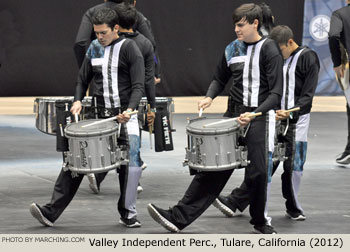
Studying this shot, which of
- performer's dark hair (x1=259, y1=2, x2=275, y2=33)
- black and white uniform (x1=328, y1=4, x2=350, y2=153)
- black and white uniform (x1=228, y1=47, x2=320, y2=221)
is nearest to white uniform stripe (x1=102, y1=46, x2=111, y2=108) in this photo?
black and white uniform (x1=228, y1=47, x2=320, y2=221)

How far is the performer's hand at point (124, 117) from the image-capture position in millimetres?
7004

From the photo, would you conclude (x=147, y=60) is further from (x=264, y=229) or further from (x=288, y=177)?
(x=264, y=229)

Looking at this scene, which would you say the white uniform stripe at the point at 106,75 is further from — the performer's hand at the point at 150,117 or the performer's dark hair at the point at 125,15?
the performer's hand at the point at 150,117

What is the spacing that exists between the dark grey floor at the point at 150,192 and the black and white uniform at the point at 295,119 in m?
0.18

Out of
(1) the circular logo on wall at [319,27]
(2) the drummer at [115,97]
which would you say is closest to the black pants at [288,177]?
(2) the drummer at [115,97]

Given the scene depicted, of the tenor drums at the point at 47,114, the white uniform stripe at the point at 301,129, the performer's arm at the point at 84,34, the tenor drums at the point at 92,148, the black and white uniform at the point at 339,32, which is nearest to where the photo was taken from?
the tenor drums at the point at 92,148

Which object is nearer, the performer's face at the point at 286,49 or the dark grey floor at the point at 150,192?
the dark grey floor at the point at 150,192

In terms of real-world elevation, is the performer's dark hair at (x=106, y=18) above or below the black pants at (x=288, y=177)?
above

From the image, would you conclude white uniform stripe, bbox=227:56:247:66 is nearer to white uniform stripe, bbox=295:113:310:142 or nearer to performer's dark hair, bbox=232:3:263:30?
performer's dark hair, bbox=232:3:263:30

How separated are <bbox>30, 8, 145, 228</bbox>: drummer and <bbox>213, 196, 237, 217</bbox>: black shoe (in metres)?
0.79

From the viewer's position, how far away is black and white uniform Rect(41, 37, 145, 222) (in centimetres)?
719

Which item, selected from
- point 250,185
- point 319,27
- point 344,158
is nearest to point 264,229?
point 250,185

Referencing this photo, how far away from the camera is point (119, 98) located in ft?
23.7

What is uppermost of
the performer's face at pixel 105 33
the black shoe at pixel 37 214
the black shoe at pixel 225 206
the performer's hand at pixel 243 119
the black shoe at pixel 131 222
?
the performer's face at pixel 105 33
